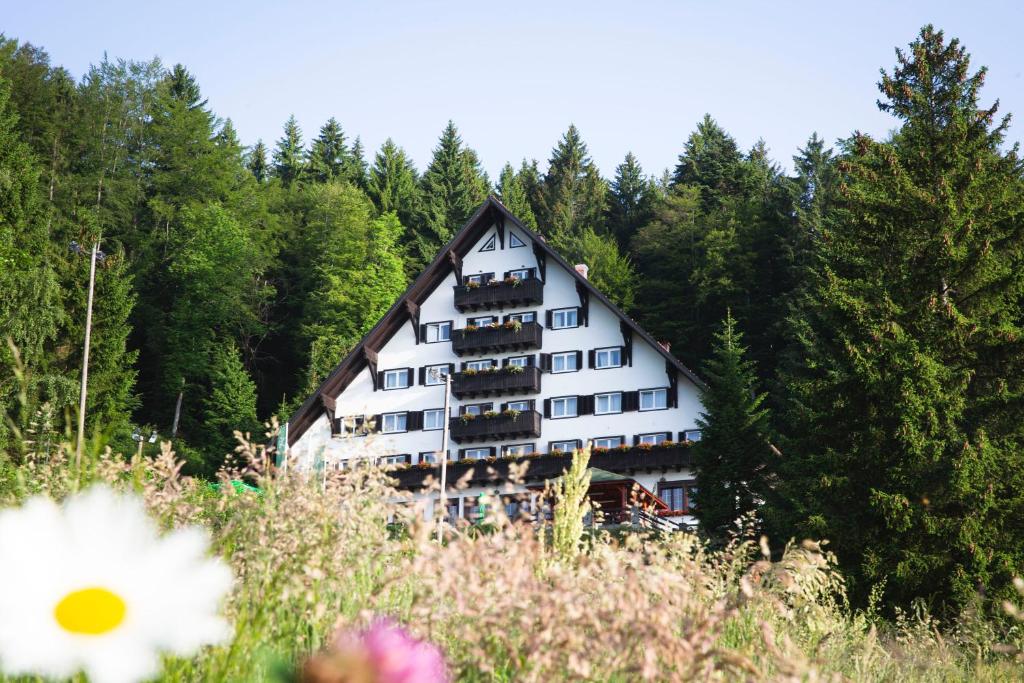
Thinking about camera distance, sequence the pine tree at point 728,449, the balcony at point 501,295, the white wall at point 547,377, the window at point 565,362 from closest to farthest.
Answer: the pine tree at point 728,449 < the white wall at point 547,377 < the window at point 565,362 < the balcony at point 501,295

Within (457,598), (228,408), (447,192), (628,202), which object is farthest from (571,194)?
(457,598)

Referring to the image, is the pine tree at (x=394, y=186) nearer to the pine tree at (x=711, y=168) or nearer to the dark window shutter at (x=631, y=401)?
the pine tree at (x=711, y=168)

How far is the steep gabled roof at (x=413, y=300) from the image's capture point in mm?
46906

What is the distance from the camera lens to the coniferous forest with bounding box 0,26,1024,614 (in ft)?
77.7

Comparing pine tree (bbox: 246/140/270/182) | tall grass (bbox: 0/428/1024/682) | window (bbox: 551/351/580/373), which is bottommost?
tall grass (bbox: 0/428/1024/682)

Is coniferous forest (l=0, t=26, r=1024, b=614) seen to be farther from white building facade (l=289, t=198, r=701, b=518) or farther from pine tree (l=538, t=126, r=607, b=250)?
white building facade (l=289, t=198, r=701, b=518)

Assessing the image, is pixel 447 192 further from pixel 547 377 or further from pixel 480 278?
pixel 547 377

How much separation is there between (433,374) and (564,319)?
5.62 metres

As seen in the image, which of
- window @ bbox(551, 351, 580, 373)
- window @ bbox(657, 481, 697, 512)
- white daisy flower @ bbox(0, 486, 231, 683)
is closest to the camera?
white daisy flower @ bbox(0, 486, 231, 683)

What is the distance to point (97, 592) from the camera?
1.64 m

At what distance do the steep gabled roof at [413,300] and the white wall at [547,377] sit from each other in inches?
12.1

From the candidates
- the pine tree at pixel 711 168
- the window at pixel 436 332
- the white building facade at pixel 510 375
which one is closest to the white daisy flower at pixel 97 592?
the white building facade at pixel 510 375

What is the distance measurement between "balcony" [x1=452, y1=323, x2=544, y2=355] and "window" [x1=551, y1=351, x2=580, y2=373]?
35.6 inches

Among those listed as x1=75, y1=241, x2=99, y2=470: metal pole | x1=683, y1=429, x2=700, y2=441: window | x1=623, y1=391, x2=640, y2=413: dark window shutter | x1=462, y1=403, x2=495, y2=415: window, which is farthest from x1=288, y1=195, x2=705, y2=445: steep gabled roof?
x1=75, y1=241, x2=99, y2=470: metal pole
